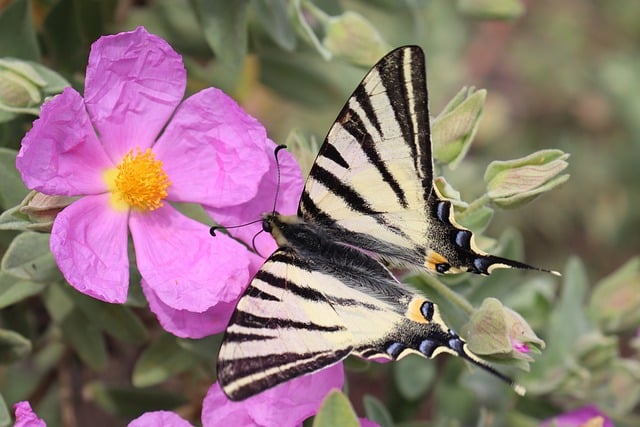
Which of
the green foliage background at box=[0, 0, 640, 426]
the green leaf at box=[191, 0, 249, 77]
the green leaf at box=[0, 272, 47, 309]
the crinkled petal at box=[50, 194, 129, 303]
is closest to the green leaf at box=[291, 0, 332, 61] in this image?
the green foliage background at box=[0, 0, 640, 426]

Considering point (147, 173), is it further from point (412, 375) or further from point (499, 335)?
point (412, 375)

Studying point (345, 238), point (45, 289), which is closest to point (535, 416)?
point (345, 238)

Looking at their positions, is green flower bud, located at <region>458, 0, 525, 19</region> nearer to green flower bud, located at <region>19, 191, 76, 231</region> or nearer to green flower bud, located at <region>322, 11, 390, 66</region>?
green flower bud, located at <region>322, 11, 390, 66</region>

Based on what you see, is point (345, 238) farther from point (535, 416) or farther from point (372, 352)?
point (535, 416)

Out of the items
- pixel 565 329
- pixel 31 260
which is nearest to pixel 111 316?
pixel 31 260

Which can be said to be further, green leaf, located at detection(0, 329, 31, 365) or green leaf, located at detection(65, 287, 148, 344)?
green leaf, located at detection(65, 287, 148, 344)

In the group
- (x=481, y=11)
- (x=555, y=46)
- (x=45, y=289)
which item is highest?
(x=481, y=11)

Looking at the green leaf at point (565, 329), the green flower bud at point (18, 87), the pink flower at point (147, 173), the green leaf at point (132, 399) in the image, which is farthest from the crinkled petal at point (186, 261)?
the green leaf at point (565, 329)
